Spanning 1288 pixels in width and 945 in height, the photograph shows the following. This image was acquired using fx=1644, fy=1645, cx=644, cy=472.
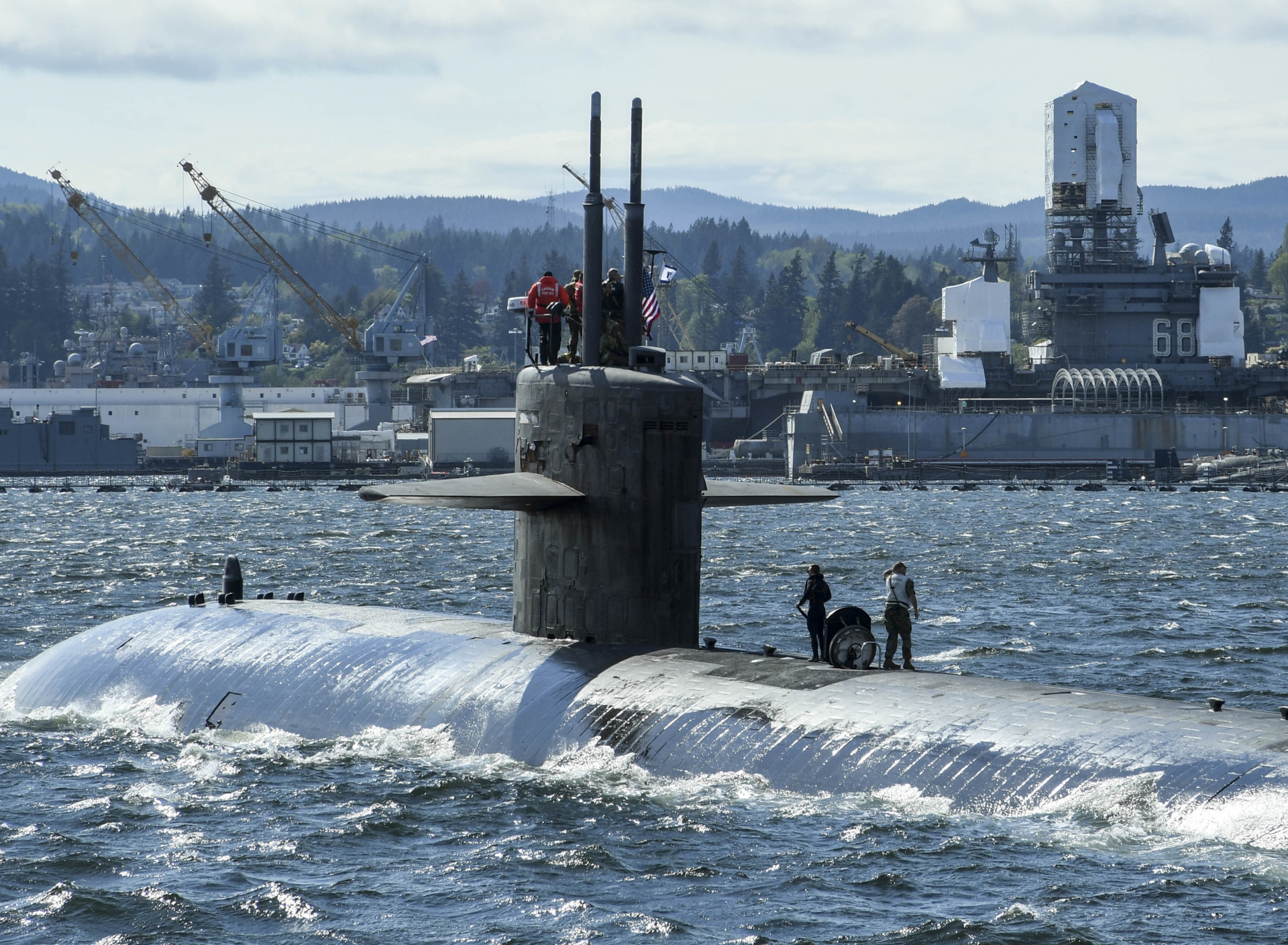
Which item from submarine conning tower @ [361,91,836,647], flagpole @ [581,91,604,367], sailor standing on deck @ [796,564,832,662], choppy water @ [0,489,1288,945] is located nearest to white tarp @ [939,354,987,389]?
choppy water @ [0,489,1288,945]

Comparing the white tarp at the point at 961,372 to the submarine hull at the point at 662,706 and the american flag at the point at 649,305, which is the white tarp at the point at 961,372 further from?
the submarine hull at the point at 662,706

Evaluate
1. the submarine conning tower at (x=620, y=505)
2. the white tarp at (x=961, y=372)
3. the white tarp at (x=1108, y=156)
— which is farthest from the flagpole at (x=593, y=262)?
the white tarp at (x=961, y=372)

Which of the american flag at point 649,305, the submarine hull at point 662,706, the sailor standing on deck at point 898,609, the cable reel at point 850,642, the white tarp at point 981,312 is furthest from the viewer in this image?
the white tarp at point 981,312

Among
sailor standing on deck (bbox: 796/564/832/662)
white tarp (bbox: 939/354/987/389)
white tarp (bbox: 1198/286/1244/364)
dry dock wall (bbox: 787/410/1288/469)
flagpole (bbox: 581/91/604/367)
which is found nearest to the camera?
flagpole (bbox: 581/91/604/367)

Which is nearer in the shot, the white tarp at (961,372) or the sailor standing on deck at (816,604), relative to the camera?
the sailor standing on deck at (816,604)

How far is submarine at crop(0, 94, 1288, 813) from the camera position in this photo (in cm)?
1683

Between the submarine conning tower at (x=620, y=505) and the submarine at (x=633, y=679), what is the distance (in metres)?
0.03

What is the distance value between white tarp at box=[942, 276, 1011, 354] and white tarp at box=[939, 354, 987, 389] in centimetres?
128

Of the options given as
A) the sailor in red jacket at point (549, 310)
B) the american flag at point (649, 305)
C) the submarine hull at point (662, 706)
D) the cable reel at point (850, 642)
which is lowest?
the submarine hull at point (662, 706)

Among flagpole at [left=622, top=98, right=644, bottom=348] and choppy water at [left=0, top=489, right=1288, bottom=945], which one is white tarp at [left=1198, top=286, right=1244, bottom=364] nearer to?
choppy water at [left=0, top=489, right=1288, bottom=945]

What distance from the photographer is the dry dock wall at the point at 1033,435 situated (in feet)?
457

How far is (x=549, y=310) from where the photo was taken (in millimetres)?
22625

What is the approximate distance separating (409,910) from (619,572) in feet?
19.9

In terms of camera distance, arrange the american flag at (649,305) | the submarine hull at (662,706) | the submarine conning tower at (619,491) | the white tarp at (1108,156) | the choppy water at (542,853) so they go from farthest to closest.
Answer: the white tarp at (1108,156), the american flag at (649,305), the submarine conning tower at (619,491), the submarine hull at (662,706), the choppy water at (542,853)
